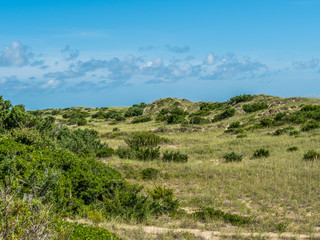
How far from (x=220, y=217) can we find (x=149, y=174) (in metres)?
5.59

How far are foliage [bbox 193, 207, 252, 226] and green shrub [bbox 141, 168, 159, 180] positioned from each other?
495cm

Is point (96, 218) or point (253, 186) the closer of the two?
point (96, 218)

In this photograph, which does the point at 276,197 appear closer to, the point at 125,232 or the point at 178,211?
the point at 178,211

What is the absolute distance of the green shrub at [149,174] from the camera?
1344 cm

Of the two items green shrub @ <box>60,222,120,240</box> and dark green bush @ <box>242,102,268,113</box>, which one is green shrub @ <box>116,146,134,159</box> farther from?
dark green bush @ <box>242,102,268,113</box>

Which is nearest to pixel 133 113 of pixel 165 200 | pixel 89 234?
pixel 165 200

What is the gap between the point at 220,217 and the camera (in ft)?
27.6

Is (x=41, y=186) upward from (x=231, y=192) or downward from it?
upward

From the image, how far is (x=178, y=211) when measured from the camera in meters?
8.97

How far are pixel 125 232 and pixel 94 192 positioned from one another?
2.49 m

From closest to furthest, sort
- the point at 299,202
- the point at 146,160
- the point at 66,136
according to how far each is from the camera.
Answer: the point at 299,202 < the point at 146,160 < the point at 66,136

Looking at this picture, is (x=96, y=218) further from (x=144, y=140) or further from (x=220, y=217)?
(x=144, y=140)

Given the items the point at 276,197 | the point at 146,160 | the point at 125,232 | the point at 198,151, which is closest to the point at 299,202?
the point at 276,197

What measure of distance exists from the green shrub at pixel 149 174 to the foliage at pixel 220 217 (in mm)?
4947
